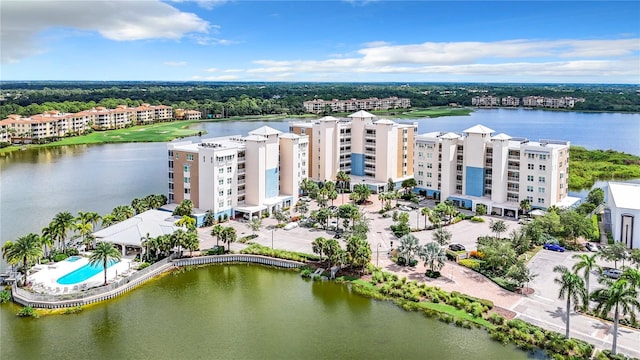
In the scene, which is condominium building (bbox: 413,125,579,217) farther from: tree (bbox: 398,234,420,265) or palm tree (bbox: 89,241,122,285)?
palm tree (bbox: 89,241,122,285)

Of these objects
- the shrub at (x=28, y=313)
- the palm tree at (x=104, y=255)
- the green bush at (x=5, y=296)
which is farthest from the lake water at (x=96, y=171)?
the palm tree at (x=104, y=255)

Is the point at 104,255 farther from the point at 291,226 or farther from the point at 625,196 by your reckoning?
the point at 625,196

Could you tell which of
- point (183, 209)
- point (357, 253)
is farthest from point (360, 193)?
point (357, 253)

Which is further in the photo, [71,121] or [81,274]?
[71,121]

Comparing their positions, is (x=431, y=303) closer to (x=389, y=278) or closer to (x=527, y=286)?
(x=389, y=278)

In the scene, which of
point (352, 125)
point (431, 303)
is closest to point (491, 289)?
point (431, 303)

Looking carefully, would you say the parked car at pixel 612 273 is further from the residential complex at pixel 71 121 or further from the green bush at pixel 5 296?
the residential complex at pixel 71 121
